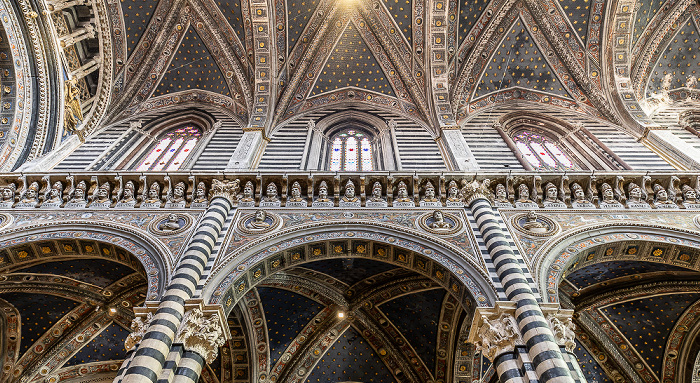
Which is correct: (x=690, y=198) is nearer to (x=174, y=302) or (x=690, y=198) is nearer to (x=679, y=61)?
(x=679, y=61)

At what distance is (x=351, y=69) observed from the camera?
16.9 meters

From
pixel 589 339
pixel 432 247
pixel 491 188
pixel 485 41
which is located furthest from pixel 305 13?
pixel 589 339

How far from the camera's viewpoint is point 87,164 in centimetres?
1227

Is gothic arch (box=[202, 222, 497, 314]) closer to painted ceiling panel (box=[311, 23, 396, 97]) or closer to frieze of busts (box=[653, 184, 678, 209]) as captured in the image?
frieze of busts (box=[653, 184, 678, 209])

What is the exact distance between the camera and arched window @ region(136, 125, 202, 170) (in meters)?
13.1

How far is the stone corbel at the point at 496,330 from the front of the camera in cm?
673

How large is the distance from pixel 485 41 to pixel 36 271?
15.0m

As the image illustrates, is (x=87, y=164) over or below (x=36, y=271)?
over

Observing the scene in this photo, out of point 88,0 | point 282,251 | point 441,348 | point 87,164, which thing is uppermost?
point 88,0

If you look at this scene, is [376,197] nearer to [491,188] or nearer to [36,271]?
[491,188]

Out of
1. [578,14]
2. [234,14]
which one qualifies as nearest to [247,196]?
[234,14]

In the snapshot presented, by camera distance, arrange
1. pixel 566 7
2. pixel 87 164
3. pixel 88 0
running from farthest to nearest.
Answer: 1. pixel 566 7
2. pixel 88 0
3. pixel 87 164

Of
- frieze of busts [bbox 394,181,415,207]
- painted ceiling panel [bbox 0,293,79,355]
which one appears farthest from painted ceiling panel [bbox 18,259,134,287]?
frieze of busts [bbox 394,181,415,207]

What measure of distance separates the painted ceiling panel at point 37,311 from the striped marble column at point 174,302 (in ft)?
14.0
